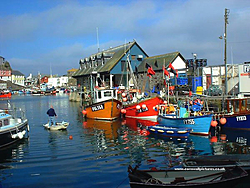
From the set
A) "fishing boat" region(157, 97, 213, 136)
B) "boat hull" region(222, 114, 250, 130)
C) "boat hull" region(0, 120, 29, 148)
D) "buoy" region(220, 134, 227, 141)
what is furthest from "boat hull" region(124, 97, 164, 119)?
"boat hull" region(0, 120, 29, 148)

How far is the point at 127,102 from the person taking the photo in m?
34.3

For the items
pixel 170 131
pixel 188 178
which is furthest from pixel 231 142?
pixel 188 178

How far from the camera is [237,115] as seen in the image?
73.2 feet

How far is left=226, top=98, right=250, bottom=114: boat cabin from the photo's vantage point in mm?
23016

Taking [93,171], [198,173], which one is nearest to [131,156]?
[93,171]

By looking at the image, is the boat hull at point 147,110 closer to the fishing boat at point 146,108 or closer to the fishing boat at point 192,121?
the fishing boat at point 146,108

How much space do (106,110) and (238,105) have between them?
13.8 meters

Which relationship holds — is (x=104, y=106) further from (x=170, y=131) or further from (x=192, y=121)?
(x=192, y=121)

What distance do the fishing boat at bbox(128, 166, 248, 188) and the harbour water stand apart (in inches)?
46.7

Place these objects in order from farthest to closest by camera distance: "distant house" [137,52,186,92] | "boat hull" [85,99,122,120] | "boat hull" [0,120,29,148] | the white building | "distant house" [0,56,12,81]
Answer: the white building, "distant house" [0,56,12,81], "distant house" [137,52,186,92], "boat hull" [85,99,122,120], "boat hull" [0,120,29,148]

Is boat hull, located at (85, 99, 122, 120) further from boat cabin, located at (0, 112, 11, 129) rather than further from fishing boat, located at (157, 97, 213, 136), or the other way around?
boat cabin, located at (0, 112, 11, 129)

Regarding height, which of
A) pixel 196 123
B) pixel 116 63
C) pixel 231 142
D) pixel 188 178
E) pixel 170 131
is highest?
pixel 116 63

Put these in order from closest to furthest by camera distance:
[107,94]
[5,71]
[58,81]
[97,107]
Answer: [97,107] → [107,94] → [5,71] → [58,81]

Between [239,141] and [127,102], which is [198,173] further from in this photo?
[127,102]
